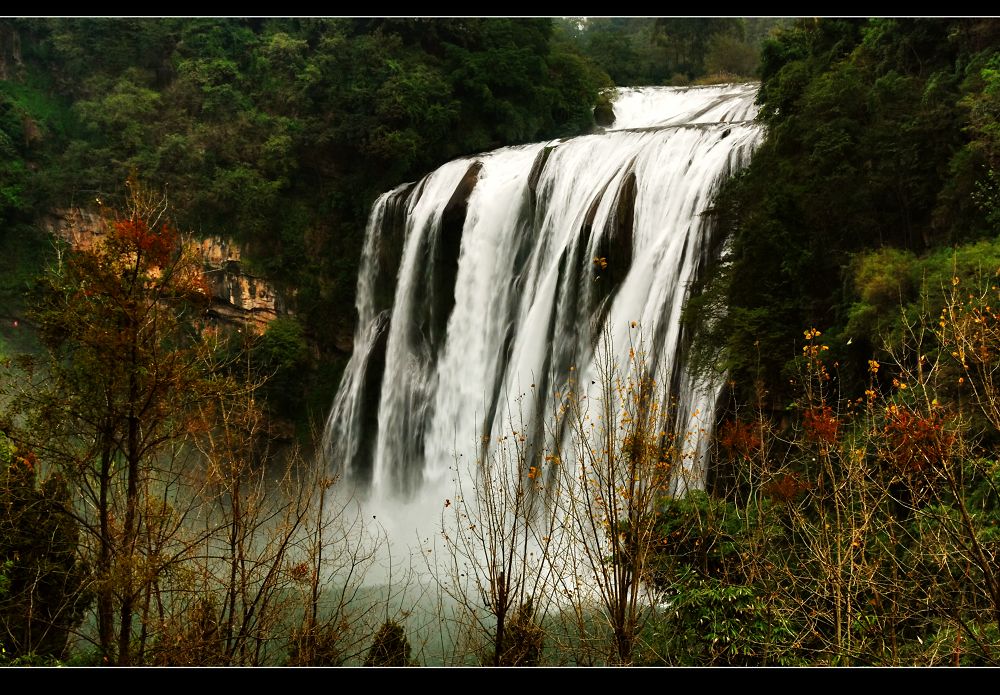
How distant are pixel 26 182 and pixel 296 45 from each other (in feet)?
26.9

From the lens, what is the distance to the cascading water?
14.0 metres

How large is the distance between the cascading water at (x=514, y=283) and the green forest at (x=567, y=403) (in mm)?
884

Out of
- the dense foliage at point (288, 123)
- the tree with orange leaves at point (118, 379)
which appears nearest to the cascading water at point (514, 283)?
the dense foliage at point (288, 123)

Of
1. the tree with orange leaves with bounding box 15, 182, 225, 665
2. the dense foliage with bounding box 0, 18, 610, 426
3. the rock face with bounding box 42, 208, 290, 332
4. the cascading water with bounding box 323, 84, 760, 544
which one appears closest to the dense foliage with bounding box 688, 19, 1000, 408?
the cascading water with bounding box 323, 84, 760, 544

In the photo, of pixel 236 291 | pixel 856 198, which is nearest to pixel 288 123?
pixel 236 291

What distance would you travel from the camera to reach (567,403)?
29.5 feet

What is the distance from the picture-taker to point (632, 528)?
7.26 m

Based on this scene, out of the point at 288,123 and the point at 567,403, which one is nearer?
the point at 567,403

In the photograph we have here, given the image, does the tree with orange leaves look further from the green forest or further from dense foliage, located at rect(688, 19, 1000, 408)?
dense foliage, located at rect(688, 19, 1000, 408)

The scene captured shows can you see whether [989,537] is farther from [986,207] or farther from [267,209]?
[267,209]

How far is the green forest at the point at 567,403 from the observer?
784 cm

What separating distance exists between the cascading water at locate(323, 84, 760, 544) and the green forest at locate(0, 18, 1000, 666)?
2.90 feet

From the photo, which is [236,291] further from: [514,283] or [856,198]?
[856,198]

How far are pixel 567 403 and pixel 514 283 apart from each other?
864 centimetres
